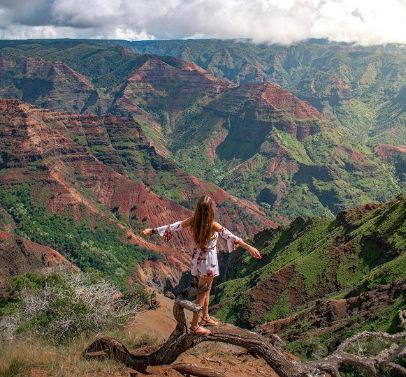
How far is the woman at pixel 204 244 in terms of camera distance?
12.5 meters

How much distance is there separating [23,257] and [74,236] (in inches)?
1718

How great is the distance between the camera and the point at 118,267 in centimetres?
13112

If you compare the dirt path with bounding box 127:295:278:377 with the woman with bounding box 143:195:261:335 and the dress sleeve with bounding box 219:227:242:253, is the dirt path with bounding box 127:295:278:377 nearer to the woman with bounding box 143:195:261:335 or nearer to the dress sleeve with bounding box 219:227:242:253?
the woman with bounding box 143:195:261:335

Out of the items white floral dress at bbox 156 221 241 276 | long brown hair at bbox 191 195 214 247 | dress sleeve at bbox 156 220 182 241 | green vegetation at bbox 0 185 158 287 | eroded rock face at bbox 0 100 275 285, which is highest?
long brown hair at bbox 191 195 214 247

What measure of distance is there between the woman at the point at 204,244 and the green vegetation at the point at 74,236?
11494 centimetres

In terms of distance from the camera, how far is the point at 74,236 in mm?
142625

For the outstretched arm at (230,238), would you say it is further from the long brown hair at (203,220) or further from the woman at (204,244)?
the long brown hair at (203,220)

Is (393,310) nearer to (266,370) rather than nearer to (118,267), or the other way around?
(266,370)

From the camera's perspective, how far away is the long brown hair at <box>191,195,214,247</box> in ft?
40.7

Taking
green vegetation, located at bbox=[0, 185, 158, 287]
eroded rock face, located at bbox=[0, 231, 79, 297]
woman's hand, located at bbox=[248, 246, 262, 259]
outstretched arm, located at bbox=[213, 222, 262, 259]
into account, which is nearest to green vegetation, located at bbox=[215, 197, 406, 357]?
eroded rock face, located at bbox=[0, 231, 79, 297]

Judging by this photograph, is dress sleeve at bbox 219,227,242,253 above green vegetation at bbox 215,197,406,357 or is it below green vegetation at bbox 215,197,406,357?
above

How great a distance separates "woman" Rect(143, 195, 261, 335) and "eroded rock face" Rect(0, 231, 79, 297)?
67.2 meters

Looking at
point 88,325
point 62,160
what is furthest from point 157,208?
point 88,325

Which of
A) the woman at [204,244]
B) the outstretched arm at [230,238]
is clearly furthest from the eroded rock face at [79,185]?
the outstretched arm at [230,238]
